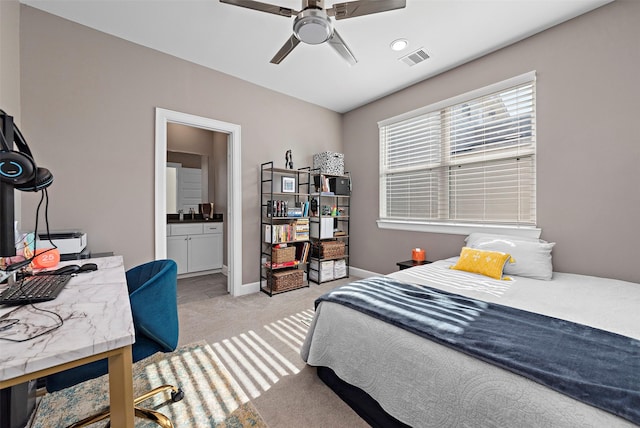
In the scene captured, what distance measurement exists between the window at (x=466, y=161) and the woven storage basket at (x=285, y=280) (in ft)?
5.01

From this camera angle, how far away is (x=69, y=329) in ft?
2.59

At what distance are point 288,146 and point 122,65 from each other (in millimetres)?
2041

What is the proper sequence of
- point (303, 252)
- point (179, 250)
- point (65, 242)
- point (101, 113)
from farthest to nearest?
point (179, 250) → point (303, 252) → point (101, 113) → point (65, 242)

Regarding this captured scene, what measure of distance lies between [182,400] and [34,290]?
3.32 ft

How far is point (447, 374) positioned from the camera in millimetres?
1102

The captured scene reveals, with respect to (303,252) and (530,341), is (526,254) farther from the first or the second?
(303,252)

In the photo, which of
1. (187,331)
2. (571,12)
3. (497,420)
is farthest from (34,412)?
(571,12)

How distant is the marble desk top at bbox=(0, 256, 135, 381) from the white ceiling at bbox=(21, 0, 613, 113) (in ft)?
7.73

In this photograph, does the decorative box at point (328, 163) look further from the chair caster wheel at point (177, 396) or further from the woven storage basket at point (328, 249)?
the chair caster wheel at point (177, 396)

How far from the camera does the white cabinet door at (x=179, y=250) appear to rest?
4191mm

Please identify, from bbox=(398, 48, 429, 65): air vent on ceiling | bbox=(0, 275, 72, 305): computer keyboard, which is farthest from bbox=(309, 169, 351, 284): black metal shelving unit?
bbox=(0, 275, 72, 305): computer keyboard

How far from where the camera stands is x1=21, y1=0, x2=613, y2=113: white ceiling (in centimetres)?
227

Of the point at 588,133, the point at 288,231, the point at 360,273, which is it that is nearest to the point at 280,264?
the point at 288,231

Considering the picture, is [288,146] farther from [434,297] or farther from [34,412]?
[34,412]
